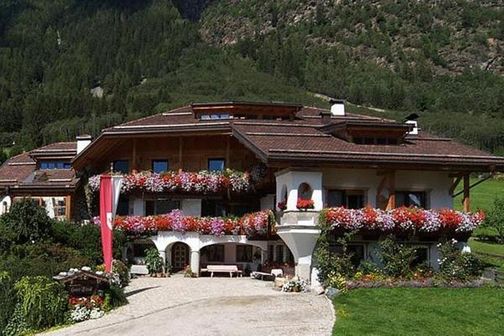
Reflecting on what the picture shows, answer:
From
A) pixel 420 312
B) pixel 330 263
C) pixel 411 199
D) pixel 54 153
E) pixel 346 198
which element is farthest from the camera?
pixel 54 153

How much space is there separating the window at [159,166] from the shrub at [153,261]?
4057mm

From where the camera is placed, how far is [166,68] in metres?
153

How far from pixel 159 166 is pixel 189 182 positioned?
2.52 metres

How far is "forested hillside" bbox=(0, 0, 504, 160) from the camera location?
398 ft

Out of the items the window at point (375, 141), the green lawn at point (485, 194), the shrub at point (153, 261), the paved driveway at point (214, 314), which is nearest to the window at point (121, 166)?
the shrub at point (153, 261)

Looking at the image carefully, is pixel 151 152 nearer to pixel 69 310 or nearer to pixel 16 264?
pixel 16 264

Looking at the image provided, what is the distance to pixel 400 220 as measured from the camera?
92.3 ft

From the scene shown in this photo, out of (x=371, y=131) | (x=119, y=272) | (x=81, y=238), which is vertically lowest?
(x=119, y=272)

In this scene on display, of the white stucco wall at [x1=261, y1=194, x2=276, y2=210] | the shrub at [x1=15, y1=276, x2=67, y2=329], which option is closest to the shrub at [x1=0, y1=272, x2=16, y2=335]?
the shrub at [x1=15, y1=276, x2=67, y2=329]

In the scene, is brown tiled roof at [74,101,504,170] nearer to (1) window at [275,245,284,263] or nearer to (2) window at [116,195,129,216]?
(2) window at [116,195,129,216]

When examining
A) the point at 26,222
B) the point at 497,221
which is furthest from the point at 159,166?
the point at 497,221

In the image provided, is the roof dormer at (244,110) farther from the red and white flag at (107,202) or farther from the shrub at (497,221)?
the shrub at (497,221)

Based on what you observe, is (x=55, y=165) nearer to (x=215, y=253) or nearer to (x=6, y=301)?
(x=215, y=253)

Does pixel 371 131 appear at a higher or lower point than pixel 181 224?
higher
